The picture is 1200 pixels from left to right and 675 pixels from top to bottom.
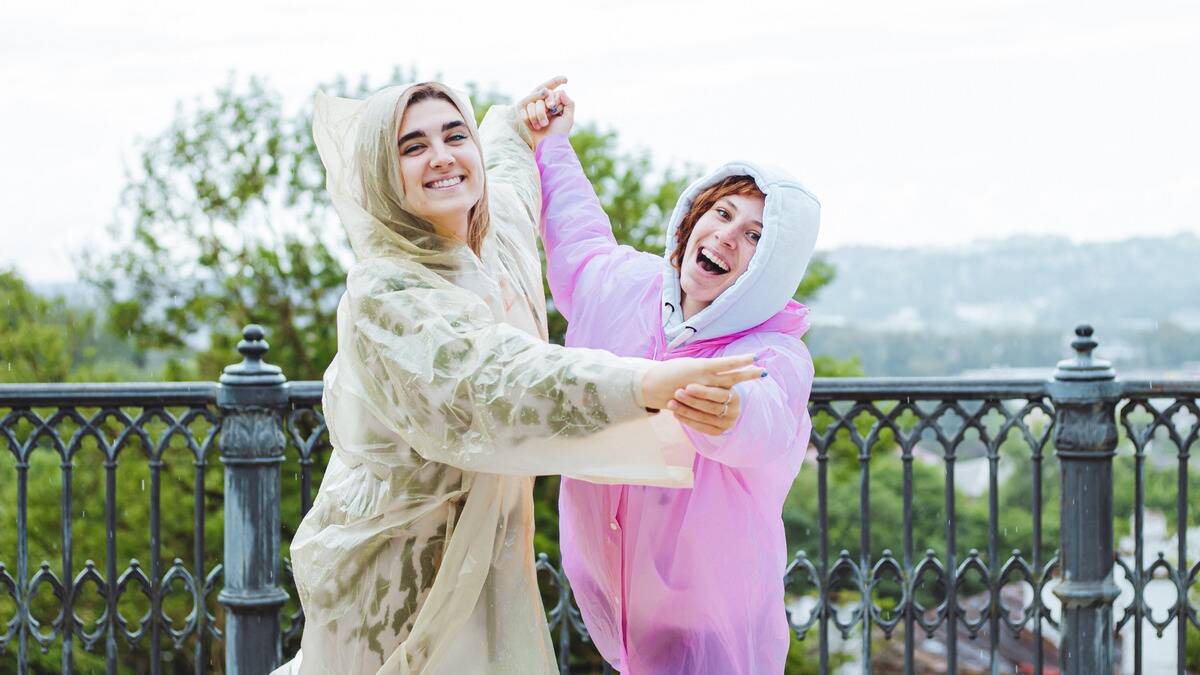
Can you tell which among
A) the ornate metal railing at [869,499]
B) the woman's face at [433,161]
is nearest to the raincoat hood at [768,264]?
the woman's face at [433,161]

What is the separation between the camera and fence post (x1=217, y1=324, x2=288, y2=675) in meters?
3.88

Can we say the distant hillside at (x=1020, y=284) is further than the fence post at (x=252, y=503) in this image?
Yes

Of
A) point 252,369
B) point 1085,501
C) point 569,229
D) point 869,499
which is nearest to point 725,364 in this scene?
point 569,229

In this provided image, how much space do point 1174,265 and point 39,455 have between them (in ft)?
48.2

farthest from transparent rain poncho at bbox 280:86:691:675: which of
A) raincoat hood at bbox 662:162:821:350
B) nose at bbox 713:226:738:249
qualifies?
nose at bbox 713:226:738:249

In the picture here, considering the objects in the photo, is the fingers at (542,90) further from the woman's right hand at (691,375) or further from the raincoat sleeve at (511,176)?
the woman's right hand at (691,375)

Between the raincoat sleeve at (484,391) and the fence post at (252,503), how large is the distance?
1.55m

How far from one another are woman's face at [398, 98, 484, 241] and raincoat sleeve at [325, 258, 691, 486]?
0.12 m

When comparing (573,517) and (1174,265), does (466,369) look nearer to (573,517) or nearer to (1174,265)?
(573,517)

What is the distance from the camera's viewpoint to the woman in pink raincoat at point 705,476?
97.9 inches

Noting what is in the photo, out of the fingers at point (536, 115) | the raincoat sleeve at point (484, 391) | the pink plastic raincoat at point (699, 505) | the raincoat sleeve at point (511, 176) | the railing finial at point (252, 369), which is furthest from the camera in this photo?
the railing finial at point (252, 369)

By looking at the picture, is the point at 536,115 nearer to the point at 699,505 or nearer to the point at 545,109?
the point at 545,109

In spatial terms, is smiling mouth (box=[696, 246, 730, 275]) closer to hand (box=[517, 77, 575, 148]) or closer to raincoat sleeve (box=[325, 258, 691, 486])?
Result: raincoat sleeve (box=[325, 258, 691, 486])

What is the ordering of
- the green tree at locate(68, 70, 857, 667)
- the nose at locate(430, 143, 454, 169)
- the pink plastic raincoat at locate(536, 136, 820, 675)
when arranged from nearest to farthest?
the nose at locate(430, 143, 454, 169) < the pink plastic raincoat at locate(536, 136, 820, 675) < the green tree at locate(68, 70, 857, 667)
